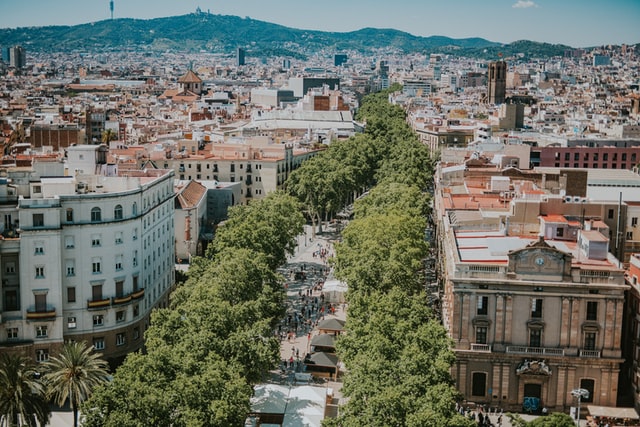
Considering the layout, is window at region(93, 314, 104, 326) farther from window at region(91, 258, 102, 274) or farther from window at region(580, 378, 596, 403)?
window at region(580, 378, 596, 403)

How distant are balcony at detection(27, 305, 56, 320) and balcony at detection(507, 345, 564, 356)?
29.3m

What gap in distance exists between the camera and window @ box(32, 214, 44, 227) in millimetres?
56062

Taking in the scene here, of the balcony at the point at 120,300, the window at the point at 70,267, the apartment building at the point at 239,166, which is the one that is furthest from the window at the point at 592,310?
the apartment building at the point at 239,166

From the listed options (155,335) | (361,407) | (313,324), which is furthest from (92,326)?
(361,407)

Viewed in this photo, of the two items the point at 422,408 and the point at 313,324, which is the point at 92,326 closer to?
the point at 313,324

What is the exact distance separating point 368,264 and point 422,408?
2386 centimetres

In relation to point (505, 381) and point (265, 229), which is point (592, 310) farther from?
point (265, 229)

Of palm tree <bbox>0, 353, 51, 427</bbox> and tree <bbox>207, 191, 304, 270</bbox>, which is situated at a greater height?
tree <bbox>207, 191, 304, 270</bbox>

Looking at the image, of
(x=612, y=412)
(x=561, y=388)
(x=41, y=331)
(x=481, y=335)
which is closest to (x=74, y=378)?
(x=41, y=331)

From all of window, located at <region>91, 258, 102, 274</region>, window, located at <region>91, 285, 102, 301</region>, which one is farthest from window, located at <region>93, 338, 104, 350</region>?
window, located at <region>91, 258, 102, 274</region>

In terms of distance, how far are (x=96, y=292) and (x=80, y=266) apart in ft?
7.06

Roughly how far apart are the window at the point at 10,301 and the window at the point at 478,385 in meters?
29.5

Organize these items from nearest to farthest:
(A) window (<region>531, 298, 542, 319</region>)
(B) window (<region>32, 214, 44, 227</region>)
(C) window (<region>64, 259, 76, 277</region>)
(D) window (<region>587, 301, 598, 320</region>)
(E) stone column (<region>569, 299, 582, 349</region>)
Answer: (D) window (<region>587, 301, 598, 320</region>) < (E) stone column (<region>569, 299, 582, 349</region>) < (A) window (<region>531, 298, 542, 319</region>) < (B) window (<region>32, 214, 44, 227</region>) < (C) window (<region>64, 259, 76, 277</region>)

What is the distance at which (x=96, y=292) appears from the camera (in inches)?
2320
